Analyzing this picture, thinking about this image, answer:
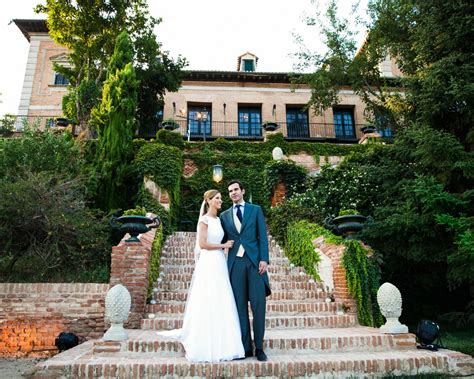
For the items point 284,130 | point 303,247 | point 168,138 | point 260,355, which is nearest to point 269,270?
point 303,247

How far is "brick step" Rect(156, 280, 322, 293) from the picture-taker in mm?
6477

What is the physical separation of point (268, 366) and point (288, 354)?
612 mm

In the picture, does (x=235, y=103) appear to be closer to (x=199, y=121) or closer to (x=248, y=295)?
(x=199, y=121)

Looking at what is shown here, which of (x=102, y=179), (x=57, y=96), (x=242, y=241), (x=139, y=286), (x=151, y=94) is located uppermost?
(x=57, y=96)

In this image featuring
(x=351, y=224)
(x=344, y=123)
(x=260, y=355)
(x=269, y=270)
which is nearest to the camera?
(x=260, y=355)

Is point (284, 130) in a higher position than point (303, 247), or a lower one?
higher

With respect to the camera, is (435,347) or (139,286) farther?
(139,286)

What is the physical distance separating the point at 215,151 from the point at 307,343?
427 inches

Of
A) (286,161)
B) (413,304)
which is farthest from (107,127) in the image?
(413,304)

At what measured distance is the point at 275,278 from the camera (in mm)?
7016

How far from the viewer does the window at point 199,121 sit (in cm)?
1922

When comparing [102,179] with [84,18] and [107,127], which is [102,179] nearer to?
[107,127]

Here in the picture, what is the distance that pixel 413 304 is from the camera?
30.9 feet

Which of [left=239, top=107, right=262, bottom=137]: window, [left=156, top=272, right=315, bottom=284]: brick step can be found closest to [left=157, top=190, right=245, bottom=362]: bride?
[left=156, top=272, right=315, bottom=284]: brick step
